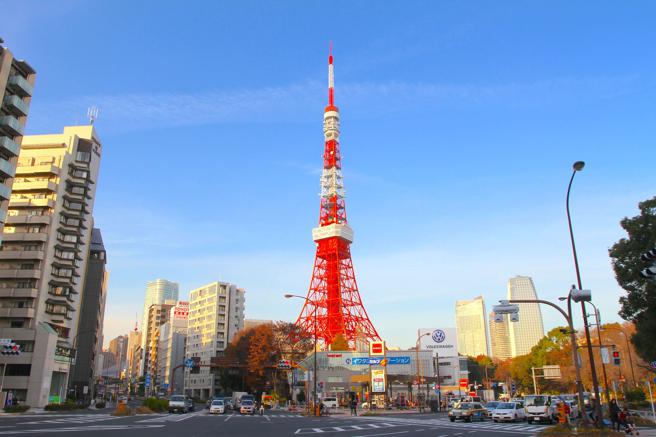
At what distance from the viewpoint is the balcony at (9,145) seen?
1875 inches

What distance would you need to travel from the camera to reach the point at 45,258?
59.7 m

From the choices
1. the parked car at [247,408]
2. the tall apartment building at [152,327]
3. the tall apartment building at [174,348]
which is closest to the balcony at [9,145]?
the parked car at [247,408]

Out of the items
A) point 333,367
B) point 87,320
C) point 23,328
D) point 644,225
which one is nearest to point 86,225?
point 23,328

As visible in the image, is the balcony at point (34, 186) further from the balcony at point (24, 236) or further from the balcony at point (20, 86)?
the balcony at point (20, 86)

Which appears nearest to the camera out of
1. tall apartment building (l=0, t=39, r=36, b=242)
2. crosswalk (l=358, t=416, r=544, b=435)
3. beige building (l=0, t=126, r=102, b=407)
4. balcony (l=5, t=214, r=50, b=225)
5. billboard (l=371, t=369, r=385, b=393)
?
crosswalk (l=358, t=416, r=544, b=435)

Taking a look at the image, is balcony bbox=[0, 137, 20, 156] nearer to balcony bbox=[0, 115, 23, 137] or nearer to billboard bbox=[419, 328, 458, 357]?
balcony bbox=[0, 115, 23, 137]

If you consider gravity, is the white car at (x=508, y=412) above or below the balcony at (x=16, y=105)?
below

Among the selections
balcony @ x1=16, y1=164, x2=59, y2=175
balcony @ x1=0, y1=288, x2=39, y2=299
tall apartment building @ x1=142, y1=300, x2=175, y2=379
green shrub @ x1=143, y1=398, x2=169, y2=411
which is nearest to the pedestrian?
green shrub @ x1=143, y1=398, x2=169, y2=411

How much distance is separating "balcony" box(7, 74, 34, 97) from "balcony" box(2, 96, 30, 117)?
2.65 ft

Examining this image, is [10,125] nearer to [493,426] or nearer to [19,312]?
[19,312]

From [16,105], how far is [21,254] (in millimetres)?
18571

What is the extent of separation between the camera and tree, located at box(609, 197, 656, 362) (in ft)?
108

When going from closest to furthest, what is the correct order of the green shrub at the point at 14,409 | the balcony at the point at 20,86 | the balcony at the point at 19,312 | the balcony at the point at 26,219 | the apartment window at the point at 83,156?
the green shrub at the point at 14,409, the balcony at the point at 20,86, the balcony at the point at 19,312, the balcony at the point at 26,219, the apartment window at the point at 83,156

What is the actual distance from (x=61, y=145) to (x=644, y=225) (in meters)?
66.9
